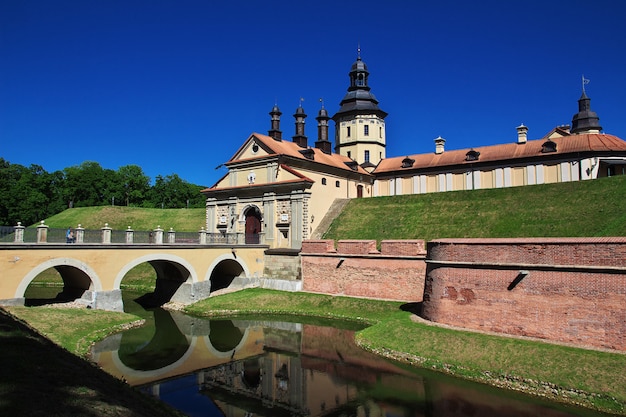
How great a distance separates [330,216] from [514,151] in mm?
15188

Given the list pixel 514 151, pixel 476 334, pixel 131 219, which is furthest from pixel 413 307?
pixel 131 219

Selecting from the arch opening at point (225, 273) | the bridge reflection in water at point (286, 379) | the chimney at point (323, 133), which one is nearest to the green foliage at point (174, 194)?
the chimney at point (323, 133)

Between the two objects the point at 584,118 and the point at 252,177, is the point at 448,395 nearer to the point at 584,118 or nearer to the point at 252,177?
the point at 252,177

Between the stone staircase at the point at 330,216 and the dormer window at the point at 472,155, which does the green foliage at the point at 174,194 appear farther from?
the dormer window at the point at 472,155

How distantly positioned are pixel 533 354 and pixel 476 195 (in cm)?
1817

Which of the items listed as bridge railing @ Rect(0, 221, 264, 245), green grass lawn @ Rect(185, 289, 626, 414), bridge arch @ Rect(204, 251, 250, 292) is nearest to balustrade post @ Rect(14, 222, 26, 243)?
bridge railing @ Rect(0, 221, 264, 245)

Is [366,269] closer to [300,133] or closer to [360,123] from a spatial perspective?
[300,133]

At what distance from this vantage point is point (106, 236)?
21.2 m

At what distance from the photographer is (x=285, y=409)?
1166 cm

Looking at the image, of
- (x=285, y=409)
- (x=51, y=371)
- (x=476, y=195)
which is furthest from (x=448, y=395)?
(x=476, y=195)

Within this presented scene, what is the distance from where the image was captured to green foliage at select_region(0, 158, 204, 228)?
184ft

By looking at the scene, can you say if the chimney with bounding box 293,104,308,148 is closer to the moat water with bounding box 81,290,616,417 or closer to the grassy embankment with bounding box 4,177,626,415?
the grassy embankment with bounding box 4,177,626,415

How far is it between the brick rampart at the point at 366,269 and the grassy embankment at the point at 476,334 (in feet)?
3.19

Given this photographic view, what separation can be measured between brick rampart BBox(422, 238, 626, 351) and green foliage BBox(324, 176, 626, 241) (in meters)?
8.27
